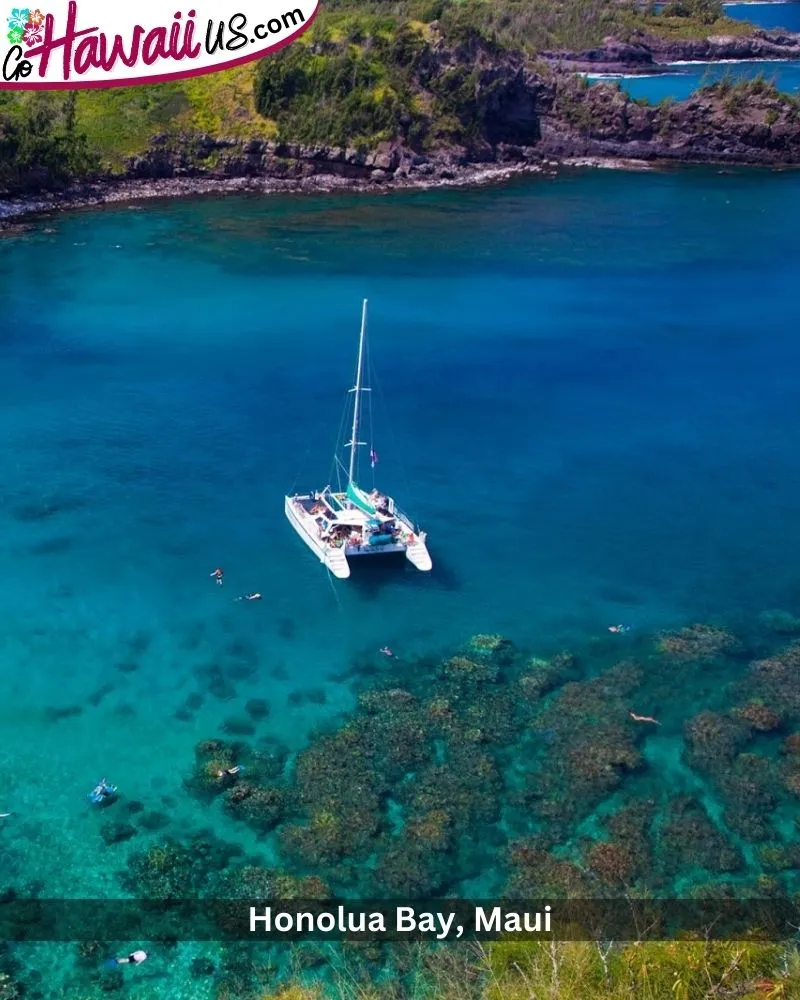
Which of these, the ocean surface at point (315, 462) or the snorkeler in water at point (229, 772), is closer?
the snorkeler in water at point (229, 772)

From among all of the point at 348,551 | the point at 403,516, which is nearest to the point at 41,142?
the point at 403,516

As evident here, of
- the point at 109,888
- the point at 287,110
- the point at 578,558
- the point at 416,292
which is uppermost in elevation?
the point at 287,110

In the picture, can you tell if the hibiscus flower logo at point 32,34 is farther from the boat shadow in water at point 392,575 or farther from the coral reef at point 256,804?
the coral reef at point 256,804

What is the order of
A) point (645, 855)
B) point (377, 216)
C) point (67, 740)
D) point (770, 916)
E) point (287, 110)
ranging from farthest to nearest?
1. point (287, 110)
2. point (377, 216)
3. point (67, 740)
4. point (645, 855)
5. point (770, 916)

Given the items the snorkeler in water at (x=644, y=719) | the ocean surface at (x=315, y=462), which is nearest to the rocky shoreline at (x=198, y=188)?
the ocean surface at (x=315, y=462)

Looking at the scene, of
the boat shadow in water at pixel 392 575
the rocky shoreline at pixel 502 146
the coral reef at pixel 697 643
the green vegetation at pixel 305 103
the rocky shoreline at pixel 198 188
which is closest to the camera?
the coral reef at pixel 697 643

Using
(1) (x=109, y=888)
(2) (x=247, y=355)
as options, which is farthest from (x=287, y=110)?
(1) (x=109, y=888)

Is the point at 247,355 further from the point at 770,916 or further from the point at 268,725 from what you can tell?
the point at 770,916
